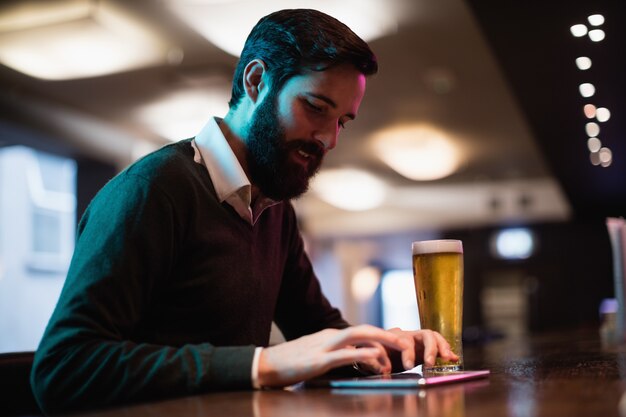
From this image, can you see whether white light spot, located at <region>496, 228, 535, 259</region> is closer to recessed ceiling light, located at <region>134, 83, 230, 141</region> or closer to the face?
recessed ceiling light, located at <region>134, 83, 230, 141</region>

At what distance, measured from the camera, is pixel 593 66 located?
3551 mm

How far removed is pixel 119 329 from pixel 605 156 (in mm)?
5139

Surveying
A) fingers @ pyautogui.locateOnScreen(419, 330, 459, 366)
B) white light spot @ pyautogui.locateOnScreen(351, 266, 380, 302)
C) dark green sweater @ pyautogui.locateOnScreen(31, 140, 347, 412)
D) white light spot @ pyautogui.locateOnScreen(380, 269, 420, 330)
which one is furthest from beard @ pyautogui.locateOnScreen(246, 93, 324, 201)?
white light spot @ pyautogui.locateOnScreen(380, 269, 420, 330)

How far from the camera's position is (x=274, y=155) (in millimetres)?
1584

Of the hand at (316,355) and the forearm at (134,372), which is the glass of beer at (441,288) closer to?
the hand at (316,355)

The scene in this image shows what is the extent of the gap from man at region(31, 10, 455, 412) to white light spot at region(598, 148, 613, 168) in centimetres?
418

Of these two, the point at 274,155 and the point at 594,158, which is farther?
the point at 594,158

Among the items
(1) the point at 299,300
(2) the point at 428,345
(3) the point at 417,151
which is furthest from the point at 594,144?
(2) the point at 428,345

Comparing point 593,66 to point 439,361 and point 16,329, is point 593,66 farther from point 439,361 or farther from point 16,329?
point 16,329

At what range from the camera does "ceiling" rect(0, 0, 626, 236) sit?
3.86m

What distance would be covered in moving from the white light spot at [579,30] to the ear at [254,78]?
203 cm

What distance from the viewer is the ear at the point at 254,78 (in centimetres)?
161

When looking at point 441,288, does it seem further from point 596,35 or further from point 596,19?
point 596,35

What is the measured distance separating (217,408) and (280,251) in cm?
86
